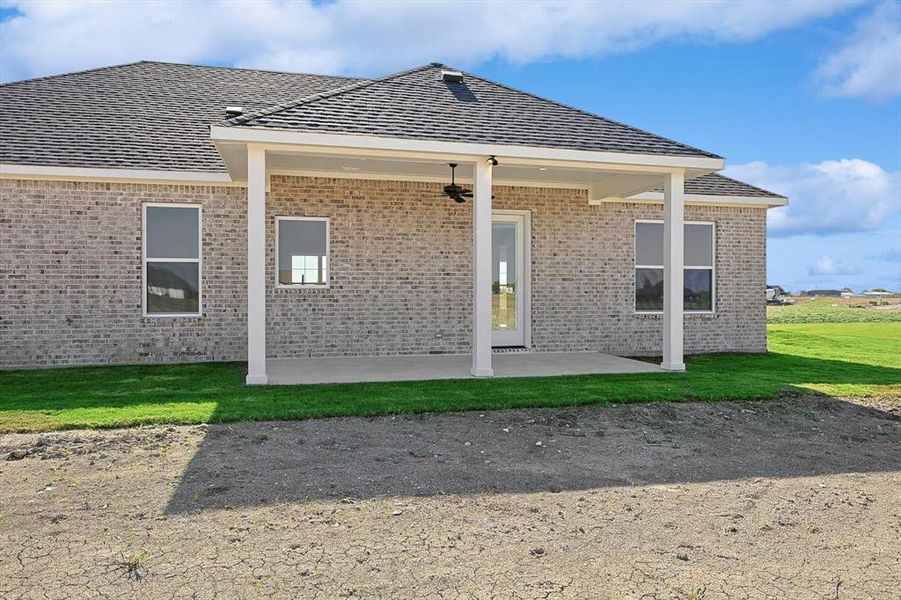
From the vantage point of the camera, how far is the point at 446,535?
3.71 meters

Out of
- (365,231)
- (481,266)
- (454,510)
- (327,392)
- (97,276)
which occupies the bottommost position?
(454,510)

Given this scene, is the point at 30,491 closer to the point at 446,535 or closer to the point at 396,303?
the point at 446,535

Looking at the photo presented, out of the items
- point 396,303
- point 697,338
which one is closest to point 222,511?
point 396,303

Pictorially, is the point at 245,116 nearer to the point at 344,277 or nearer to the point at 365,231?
the point at 365,231

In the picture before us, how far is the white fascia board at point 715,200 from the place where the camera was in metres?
12.6

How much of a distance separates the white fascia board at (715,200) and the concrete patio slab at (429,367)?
10.3 ft

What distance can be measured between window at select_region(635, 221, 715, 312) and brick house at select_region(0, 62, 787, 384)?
0.12 feet

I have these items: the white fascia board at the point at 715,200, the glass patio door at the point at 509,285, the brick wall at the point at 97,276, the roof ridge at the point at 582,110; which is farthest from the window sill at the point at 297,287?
the white fascia board at the point at 715,200

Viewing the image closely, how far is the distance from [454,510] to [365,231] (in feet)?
26.0

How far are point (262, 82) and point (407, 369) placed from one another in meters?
8.20

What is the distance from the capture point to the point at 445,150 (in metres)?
8.67

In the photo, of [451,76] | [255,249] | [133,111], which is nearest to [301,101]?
[255,249]

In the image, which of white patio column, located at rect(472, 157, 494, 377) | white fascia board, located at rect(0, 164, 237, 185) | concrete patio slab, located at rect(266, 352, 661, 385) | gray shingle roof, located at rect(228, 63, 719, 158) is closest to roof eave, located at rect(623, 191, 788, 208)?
gray shingle roof, located at rect(228, 63, 719, 158)

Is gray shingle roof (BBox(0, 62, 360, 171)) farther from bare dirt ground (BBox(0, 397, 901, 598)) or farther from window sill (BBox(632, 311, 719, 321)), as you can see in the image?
window sill (BBox(632, 311, 719, 321))
